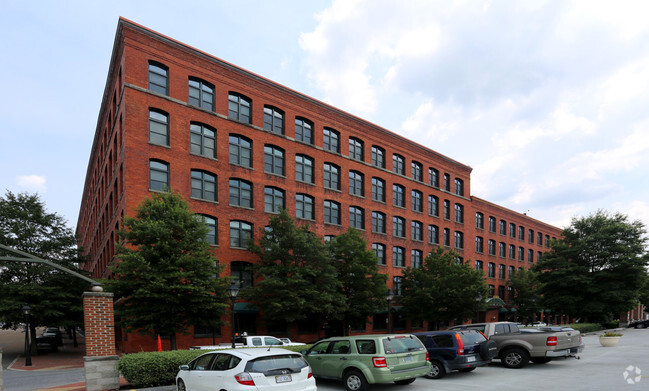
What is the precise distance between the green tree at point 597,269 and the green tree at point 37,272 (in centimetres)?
4272

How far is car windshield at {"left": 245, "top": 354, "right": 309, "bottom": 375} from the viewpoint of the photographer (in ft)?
30.6

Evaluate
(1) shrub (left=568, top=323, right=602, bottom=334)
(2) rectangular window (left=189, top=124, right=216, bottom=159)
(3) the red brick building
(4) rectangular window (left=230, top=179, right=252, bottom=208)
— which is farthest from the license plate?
(1) shrub (left=568, top=323, right=602, bottom=334)

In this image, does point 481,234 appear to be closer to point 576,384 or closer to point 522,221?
point 522,221

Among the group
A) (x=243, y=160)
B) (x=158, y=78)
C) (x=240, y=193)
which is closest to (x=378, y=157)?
(x=243, y=160)

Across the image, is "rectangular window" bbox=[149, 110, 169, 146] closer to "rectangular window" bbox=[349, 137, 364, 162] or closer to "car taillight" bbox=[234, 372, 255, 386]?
"rectangular window" bbox=[349, 137, 364, 162]

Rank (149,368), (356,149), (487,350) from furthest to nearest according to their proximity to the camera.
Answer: (356,149), (487,350), (149,368)

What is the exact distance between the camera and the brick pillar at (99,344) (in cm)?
1262

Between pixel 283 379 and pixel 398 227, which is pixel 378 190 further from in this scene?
pixel 283 379

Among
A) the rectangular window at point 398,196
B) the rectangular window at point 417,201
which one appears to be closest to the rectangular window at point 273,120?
the rectangular window at point 398,196

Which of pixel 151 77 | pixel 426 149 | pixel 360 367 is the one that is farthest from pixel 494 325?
pixel 426 149

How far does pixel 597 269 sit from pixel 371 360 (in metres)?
41.9

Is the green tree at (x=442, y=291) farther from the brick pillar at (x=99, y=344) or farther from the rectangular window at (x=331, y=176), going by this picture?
the brick pillar at (x=99, y=344)

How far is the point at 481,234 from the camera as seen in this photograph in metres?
54.1

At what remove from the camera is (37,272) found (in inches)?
1128
